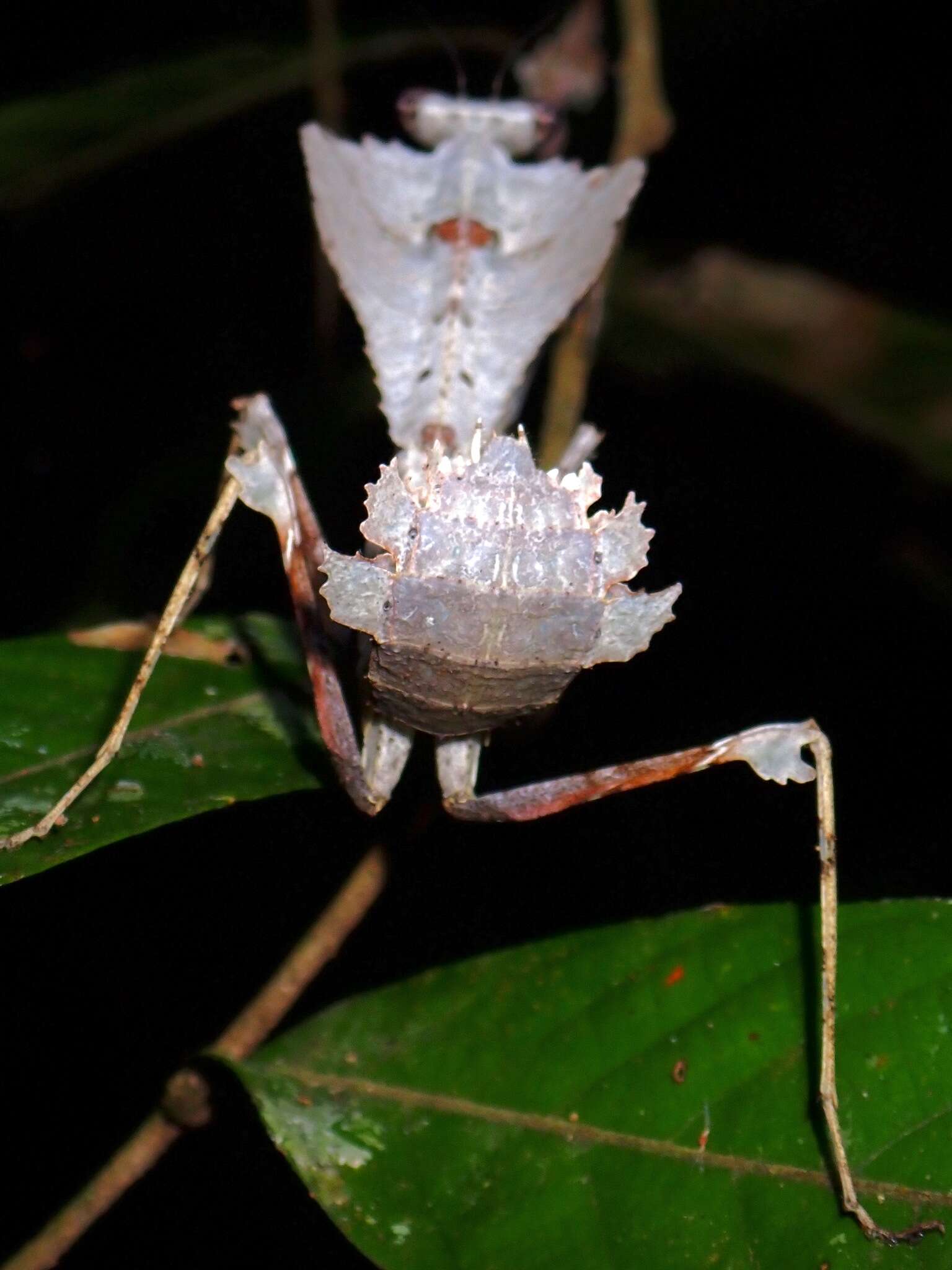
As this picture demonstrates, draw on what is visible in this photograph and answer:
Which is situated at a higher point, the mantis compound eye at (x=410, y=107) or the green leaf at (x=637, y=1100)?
the mantis compound eye at (x=410, y=107)

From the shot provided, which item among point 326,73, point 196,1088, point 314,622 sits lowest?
point 196,1088

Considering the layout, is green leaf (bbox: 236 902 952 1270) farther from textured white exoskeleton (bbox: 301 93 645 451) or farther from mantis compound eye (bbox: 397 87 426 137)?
mantis compound eye (bbox: 397 87 426 137)

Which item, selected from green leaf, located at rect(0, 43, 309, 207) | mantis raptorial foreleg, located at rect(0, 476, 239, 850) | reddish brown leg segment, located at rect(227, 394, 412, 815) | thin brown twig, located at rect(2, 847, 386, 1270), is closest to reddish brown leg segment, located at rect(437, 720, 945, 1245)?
reddish brown leg segment, located at rect(227, 394, 412, 815)

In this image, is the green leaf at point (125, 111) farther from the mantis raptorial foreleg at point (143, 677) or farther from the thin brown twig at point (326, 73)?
the mantis raptorial foreleg at point (143, 677)

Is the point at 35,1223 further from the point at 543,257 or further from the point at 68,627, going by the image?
the point at 543,257

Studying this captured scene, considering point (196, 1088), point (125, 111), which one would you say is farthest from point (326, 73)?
point (196, 1088)

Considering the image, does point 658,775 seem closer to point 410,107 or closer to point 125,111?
point 410,107

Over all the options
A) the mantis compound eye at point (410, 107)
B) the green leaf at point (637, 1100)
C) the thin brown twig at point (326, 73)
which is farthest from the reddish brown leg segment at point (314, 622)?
the thin brown twig at point (326, 73)
